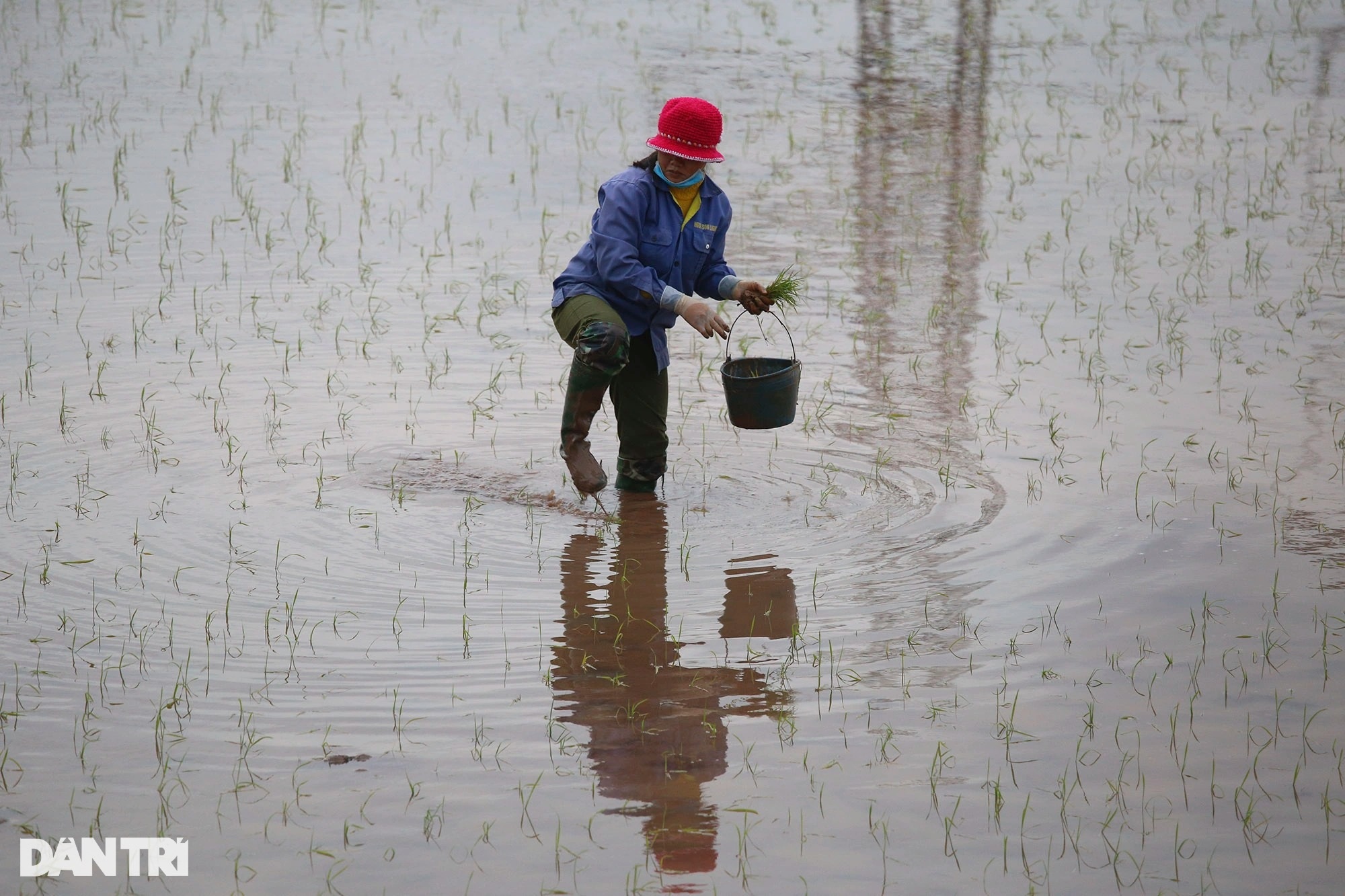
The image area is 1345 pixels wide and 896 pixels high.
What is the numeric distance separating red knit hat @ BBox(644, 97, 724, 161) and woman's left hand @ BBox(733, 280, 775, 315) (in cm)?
42

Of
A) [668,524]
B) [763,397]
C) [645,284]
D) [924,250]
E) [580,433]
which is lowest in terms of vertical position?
[668,524]

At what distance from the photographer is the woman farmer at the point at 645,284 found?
4.51 m

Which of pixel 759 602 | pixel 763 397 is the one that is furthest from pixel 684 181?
pixel 759 602

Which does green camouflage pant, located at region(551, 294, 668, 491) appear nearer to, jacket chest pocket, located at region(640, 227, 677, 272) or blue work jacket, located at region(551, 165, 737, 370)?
blue work jacket, located at region(551, 165, 737, 370)

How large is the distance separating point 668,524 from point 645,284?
915 millimetres

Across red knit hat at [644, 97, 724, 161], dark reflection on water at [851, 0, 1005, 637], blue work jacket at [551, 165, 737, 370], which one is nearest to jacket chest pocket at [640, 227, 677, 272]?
blue work jacket at [551, 165, 737, 370]

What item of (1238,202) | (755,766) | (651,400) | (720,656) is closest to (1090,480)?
(651,400)

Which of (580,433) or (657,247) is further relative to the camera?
(580,433)

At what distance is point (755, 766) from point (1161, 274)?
596 cm

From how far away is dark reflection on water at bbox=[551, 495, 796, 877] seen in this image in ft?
10.3

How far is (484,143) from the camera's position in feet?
36.0

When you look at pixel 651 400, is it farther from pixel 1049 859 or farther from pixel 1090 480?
pixel 1049 859

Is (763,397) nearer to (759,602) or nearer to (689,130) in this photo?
(759,602)

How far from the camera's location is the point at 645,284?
4574mm
